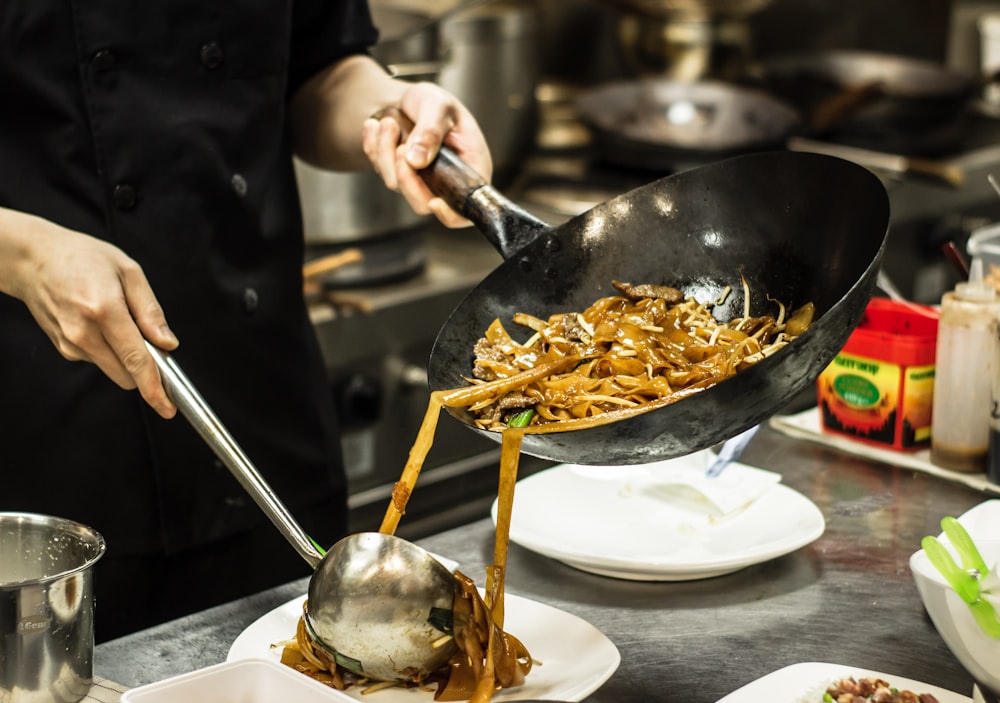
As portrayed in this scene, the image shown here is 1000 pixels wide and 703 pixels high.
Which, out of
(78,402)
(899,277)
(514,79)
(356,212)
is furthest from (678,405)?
(899,277)

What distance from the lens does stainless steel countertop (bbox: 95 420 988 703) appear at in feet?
4.38

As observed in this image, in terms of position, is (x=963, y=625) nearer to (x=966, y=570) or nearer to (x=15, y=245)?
(x=966, y=570)

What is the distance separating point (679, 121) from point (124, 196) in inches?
76.4

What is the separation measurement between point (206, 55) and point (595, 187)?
1.60 metres

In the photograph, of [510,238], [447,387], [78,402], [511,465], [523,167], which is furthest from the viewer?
[523,167]

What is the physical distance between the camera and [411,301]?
2.61 meters

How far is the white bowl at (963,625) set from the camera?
117 cm

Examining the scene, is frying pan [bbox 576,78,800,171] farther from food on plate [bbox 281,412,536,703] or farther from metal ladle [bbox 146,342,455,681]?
metal ladle [bbox 146,342,455,681]

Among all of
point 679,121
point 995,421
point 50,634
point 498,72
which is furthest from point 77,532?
point 679,121

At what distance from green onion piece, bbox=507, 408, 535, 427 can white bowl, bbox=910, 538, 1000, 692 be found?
406 millimetres

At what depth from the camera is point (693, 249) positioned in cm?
152

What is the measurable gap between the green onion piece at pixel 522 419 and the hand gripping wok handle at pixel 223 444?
0.24 meters

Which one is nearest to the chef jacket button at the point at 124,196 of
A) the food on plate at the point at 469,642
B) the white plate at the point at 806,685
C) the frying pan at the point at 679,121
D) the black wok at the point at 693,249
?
the black wok at the point at 693,249

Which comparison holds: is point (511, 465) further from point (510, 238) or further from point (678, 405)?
point (510, 238)
